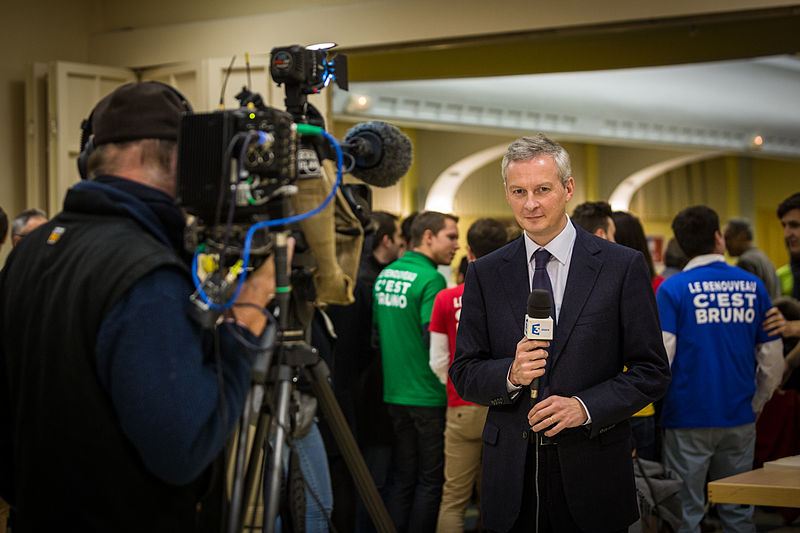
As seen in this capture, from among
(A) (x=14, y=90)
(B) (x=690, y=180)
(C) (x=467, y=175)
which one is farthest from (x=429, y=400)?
(B) (x=690, y=180)

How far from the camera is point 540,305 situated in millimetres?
1941

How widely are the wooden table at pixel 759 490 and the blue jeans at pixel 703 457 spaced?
0.91 metres

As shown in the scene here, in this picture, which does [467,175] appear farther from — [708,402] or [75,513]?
[75,513]

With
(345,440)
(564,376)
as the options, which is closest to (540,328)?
(564,376)

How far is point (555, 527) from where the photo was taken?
212cm

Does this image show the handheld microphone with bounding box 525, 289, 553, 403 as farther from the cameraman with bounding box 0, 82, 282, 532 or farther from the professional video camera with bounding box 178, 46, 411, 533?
the cameraman with bounding box 0, 82, 282, 532

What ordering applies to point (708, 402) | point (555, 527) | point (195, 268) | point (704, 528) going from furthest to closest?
point (704, 528) → point (708, 402) → point (555, 527) → point (195, 268)

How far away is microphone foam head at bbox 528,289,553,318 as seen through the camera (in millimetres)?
1942

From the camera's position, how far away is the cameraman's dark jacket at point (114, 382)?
1.39 metres

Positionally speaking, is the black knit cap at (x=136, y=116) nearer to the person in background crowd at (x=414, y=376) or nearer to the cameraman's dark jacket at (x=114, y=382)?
the cameraman's dark jacket at (x=114, y=382)

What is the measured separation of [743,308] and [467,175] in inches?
380

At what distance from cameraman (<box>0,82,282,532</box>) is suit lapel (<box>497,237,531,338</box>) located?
2.88 feet

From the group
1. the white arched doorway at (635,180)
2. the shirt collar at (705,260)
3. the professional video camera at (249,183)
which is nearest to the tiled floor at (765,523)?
the shirt collar at (705,260)

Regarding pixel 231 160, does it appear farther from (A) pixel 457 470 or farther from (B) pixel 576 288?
(A) pixel 457 470
